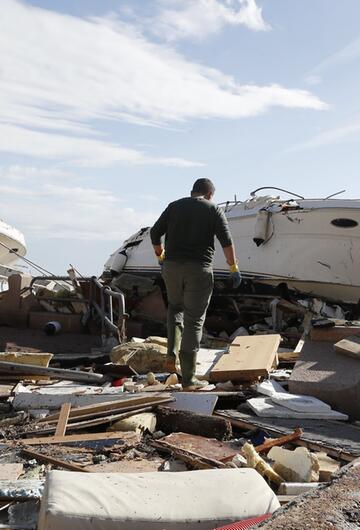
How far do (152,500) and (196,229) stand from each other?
341 cm

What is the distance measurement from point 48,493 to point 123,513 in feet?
1.00

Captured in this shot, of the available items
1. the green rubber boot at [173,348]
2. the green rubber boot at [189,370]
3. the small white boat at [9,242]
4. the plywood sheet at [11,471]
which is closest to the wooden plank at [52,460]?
the plywood sheet at [11,471]

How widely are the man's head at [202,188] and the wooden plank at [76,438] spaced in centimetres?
256

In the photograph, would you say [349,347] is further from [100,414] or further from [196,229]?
[100,414]

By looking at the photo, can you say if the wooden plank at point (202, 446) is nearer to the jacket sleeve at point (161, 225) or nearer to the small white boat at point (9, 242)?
the jacket sleeve at point (161, 225)

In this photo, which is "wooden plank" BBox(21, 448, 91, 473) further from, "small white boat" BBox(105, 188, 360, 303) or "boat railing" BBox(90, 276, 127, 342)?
"small white boat" BBox(105, 188, 360, 303)

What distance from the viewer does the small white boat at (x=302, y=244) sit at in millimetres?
10234

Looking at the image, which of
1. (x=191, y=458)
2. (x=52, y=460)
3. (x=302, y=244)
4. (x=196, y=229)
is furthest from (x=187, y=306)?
(x=302, y=244)

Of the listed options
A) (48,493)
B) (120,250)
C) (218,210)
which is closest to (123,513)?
(48,493)

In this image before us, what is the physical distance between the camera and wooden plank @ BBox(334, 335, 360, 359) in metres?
5.06

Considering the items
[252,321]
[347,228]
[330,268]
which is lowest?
[252,321]

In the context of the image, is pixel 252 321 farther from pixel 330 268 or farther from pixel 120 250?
pixel 120 250

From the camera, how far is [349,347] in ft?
17.0

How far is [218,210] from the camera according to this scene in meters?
5.64
